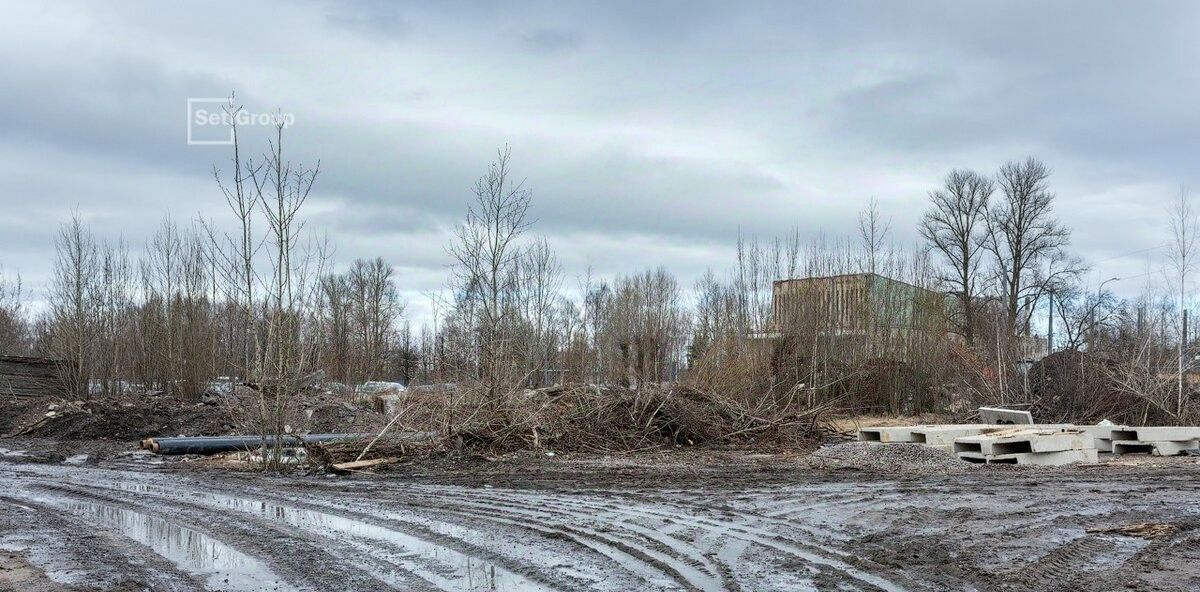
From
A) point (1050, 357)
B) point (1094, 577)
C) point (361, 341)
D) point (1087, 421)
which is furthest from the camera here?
point (361, 341)

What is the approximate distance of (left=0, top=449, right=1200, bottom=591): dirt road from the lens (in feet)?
19.5

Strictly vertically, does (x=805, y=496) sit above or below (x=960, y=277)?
below

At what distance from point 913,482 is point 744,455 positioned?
4.49m

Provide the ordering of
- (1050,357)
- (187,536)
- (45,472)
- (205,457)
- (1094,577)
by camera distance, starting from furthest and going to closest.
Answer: (1050,357), (205,457), (45,472), (187,536), (1094,577)

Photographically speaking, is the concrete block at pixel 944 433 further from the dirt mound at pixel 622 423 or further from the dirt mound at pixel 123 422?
the dirt mound at pixel 123 422

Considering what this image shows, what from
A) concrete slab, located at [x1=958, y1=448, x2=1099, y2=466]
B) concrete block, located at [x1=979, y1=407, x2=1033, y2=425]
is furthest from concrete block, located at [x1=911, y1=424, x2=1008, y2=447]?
concrete block, located at [x1=979, y1=407, x2=1033, y2=425]

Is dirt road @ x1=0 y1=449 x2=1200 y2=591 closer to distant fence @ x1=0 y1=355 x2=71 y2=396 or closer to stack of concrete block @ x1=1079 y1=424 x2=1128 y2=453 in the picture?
stack of concrete block @ x1=1079 y1=424 x2=1128 y2=453

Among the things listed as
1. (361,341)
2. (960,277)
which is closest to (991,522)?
(361,341)

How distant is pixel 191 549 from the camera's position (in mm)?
6914

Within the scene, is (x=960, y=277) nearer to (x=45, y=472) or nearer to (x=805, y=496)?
(x=805, y=496)

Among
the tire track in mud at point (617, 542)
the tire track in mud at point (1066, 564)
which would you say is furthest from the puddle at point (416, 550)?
the tire track in mud at point (1066, 564)

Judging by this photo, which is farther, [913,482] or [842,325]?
[842,325]

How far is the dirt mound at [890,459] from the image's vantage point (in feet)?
44.9

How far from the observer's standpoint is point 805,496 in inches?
400
